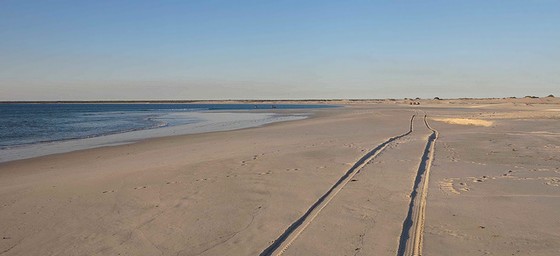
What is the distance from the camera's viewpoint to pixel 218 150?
16.2m

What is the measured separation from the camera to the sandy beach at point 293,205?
18.6ft

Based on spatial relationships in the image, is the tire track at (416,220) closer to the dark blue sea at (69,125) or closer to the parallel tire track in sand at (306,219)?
the parallel tire track in sand at (306,219)

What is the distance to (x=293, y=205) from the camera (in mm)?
7566

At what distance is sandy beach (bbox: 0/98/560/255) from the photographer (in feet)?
18.6

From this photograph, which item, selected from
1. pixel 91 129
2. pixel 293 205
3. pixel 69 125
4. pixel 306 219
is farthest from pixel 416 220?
pixel 69 125

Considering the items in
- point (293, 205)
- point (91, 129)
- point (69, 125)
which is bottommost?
point (69, 125)

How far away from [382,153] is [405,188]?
16.6ft

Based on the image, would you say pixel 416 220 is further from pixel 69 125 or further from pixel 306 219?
pixel 69 125

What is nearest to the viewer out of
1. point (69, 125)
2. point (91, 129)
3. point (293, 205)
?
point (293, 205)

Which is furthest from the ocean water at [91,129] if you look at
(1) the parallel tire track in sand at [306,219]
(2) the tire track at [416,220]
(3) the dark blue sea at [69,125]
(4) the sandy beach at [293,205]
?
(2) the tire track at [416,220]

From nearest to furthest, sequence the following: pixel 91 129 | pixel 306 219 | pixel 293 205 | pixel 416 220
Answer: pixel 416 220, pixel 306 219, pixel 293 205, pixel 91 129

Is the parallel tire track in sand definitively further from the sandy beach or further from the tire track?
the tire track

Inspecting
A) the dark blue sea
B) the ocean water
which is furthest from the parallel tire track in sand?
the dark blue sea

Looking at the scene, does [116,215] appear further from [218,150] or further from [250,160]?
[218,150]
